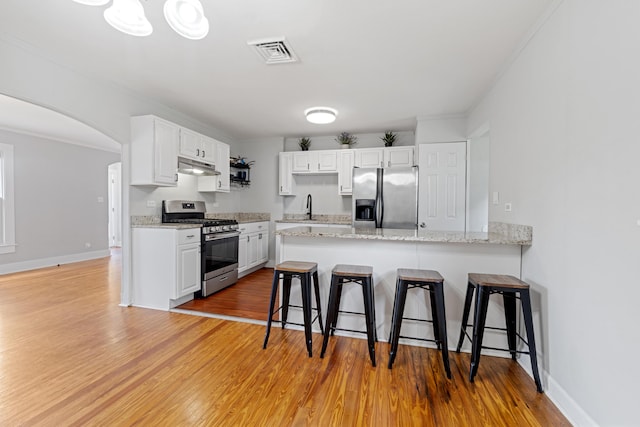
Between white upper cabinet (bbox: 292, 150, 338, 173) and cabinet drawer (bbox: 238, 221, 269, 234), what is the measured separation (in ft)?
3.78

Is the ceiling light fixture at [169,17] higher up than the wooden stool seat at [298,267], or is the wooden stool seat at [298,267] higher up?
the ceiling light fixture at [169,17]

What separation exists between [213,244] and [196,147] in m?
1.41

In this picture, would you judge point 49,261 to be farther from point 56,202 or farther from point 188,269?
point 188,269

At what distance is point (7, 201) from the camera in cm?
487

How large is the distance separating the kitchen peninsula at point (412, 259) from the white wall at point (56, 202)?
550cm

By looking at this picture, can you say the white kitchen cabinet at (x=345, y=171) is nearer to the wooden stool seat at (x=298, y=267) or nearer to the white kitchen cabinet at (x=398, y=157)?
the white kitchen cabinet at (x=398, y=157)

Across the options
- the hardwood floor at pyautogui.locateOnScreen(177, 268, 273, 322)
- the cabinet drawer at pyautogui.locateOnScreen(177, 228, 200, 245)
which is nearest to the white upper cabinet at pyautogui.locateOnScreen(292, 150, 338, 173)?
the hardwood floor at pyautogui.locateOnScreen(177, 268, 273, 322)

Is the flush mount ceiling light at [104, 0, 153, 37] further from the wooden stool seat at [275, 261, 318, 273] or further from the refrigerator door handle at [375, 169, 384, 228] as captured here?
the refrigerator door handle at [375, 169, 384, 228]

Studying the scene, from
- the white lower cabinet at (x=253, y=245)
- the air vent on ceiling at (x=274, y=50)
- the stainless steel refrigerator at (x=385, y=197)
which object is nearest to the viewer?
the air vent on ceiling at (x=274, y=50)

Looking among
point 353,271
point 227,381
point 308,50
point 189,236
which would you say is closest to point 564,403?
point 353,271

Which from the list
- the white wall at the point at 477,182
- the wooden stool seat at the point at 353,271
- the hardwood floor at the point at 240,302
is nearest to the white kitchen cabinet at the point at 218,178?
the hardwood floor at the point at 240,302

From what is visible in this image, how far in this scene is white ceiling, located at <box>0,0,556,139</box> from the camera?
192cm

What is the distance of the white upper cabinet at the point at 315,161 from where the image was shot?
4.99 metres

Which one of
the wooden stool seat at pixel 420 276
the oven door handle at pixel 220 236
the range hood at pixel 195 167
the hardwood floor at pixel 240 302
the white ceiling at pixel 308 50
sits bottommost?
the hardwood floor at pixel 240 302
